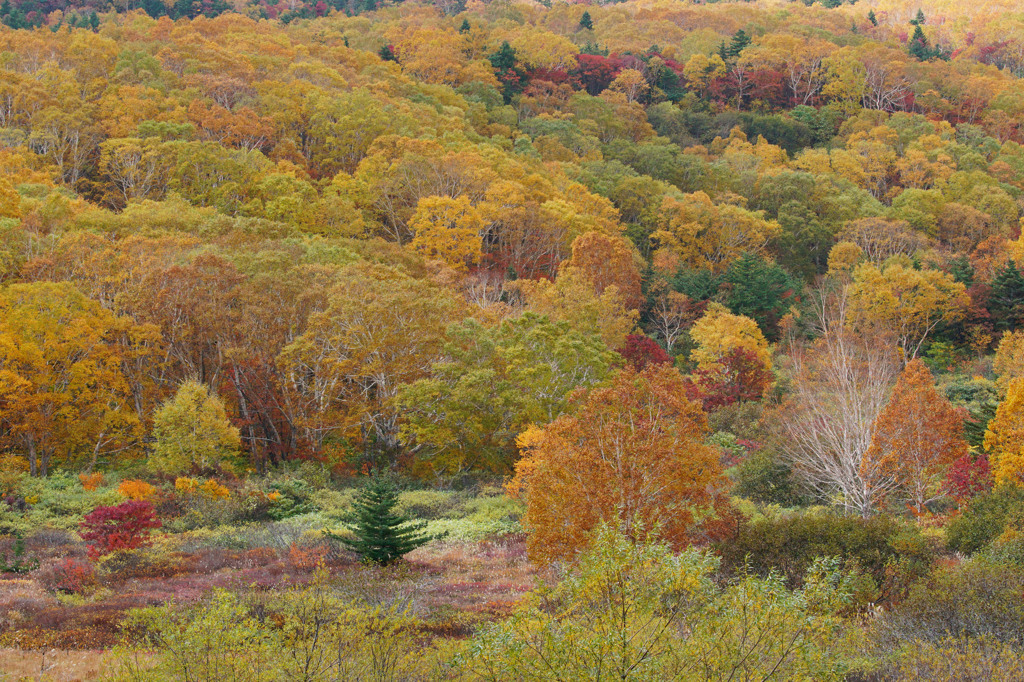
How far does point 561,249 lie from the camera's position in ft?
164

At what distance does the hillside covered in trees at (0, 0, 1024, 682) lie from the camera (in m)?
11.0

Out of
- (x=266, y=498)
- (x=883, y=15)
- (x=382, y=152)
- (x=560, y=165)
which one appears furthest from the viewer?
(x=883, y=15)

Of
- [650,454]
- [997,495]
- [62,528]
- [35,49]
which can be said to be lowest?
[62,528]

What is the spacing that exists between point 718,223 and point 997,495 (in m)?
41.9

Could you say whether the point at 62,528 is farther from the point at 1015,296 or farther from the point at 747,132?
the point at 747,132

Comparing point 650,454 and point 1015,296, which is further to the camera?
point 1015,296

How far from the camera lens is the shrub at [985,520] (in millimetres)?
17656

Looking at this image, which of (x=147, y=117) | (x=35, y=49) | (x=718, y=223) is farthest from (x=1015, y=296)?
(x=35, y=49)

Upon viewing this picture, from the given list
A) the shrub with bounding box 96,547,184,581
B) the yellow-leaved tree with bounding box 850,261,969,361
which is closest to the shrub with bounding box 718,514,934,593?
the shrub with bounding box 96,547,184,581

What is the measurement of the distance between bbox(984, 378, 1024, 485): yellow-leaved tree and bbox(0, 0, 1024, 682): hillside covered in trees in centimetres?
9

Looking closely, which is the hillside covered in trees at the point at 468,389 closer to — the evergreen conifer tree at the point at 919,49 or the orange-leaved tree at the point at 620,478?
the orange-leaved tree at the point at 620,478

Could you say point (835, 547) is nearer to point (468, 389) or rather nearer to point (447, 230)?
point (468, 389)

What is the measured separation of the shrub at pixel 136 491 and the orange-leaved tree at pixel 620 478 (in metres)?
13.4

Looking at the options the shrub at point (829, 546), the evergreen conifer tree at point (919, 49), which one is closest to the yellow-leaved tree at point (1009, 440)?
the shrub at point (829, 546)
